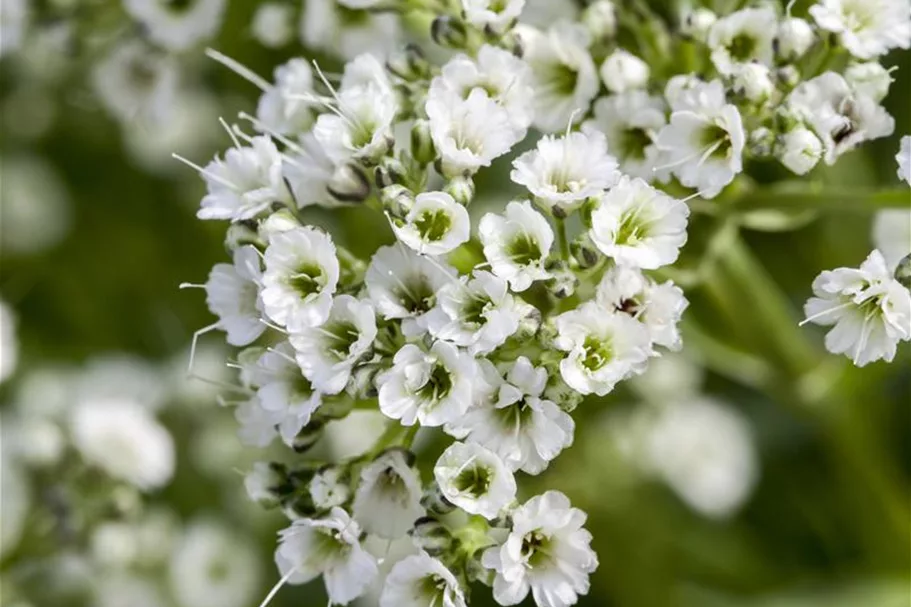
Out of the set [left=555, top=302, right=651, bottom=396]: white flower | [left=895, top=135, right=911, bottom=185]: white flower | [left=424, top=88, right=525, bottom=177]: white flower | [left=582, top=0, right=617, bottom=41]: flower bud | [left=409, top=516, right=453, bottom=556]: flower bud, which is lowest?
[left=409, top=516, right=453, bottom=556]: flower bud

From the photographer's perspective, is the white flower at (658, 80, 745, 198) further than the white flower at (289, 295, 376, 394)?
Yes

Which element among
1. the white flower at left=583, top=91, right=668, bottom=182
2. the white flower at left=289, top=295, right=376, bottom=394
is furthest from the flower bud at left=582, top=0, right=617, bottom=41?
the white flower at left=289, top=295, right=376, bottom=394

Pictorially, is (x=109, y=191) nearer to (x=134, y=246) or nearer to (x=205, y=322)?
(x=134, y=246)

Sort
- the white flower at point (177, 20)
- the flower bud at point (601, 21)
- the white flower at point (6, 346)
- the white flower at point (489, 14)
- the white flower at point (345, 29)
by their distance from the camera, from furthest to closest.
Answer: the white flower at point (6, 346) → the white flower at point (177, 20) → the white flower at point (345, 29) → the flower bud at point (601, 21) → the white flower at point (489, 14)

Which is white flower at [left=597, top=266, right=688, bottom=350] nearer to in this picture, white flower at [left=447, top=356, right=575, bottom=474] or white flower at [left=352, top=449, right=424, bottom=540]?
white flower at [left=447, top=356, right=575, bottom=474]

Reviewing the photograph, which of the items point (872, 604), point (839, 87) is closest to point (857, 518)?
point (872, 604)

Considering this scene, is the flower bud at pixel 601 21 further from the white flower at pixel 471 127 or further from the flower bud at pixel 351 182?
the flower bud at pixel 351 182

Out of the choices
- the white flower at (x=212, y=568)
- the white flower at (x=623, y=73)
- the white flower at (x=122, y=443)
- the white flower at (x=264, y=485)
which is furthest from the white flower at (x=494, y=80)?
the white flower at (x=212, y=568)
